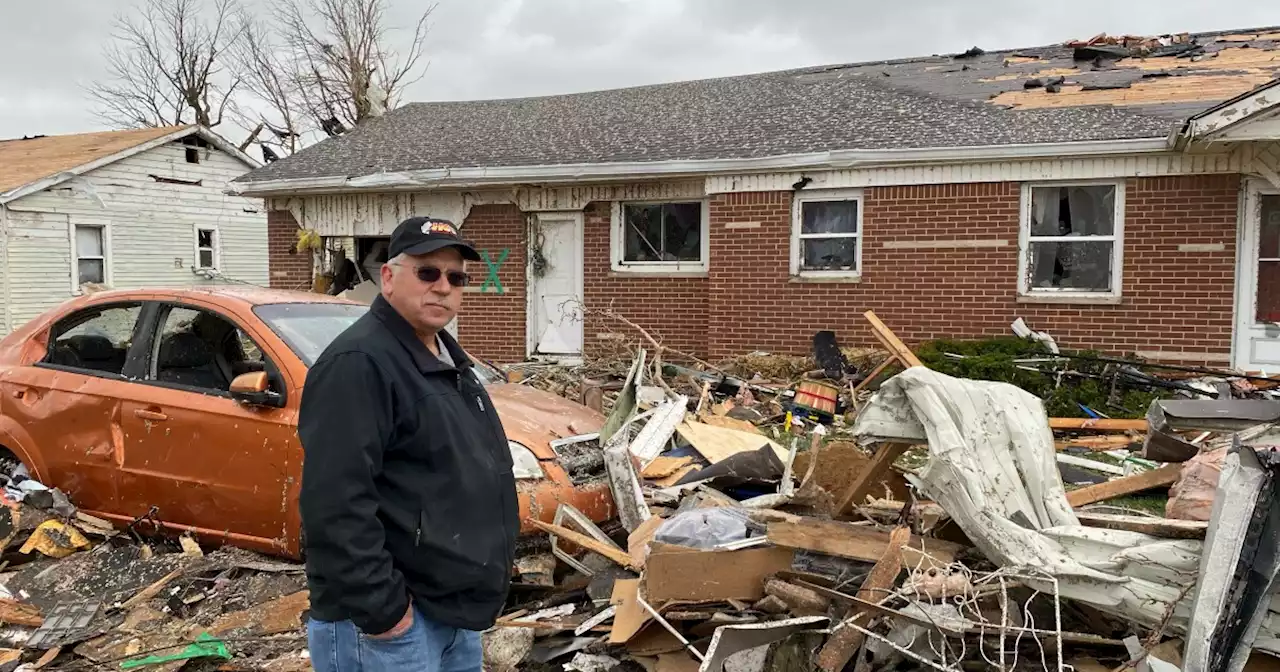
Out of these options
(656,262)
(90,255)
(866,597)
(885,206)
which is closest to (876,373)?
(885,206)

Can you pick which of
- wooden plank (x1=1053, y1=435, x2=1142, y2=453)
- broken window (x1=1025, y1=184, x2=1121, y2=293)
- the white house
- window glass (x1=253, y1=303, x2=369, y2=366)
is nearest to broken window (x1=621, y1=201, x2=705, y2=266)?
broken window (x1=1025, y1=184, x2=1121, y2=293)

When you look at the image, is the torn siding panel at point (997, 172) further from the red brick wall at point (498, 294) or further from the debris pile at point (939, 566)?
the debris pile at point (939, 566)

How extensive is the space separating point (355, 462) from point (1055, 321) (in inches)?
378

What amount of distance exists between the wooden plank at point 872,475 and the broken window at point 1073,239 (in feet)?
22.1

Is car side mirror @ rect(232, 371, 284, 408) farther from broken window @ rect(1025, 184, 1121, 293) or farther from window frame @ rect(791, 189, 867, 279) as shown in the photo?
broken window @ rect(1025, 184, 1121, 293)

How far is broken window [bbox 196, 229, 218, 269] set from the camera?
21344 millimetres

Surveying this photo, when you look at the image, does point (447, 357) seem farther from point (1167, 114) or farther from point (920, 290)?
point (1167, 114)

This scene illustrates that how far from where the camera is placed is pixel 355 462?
1.93 m

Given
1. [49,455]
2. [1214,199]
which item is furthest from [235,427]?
[1214,199]

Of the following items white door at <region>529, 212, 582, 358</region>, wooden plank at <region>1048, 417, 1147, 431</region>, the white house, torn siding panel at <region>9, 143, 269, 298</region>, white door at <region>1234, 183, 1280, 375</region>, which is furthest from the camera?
torn siding panel at <region>9, 143, 269, 298</region>

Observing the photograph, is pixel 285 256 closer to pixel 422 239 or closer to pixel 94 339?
pixel 94 339

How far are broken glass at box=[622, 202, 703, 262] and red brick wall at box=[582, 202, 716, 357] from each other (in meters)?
0.31

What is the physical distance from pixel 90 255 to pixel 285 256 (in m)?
7.87

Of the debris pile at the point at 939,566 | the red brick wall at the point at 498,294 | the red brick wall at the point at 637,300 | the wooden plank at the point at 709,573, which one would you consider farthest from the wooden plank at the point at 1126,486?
the red brick wall at the point at 498,294
